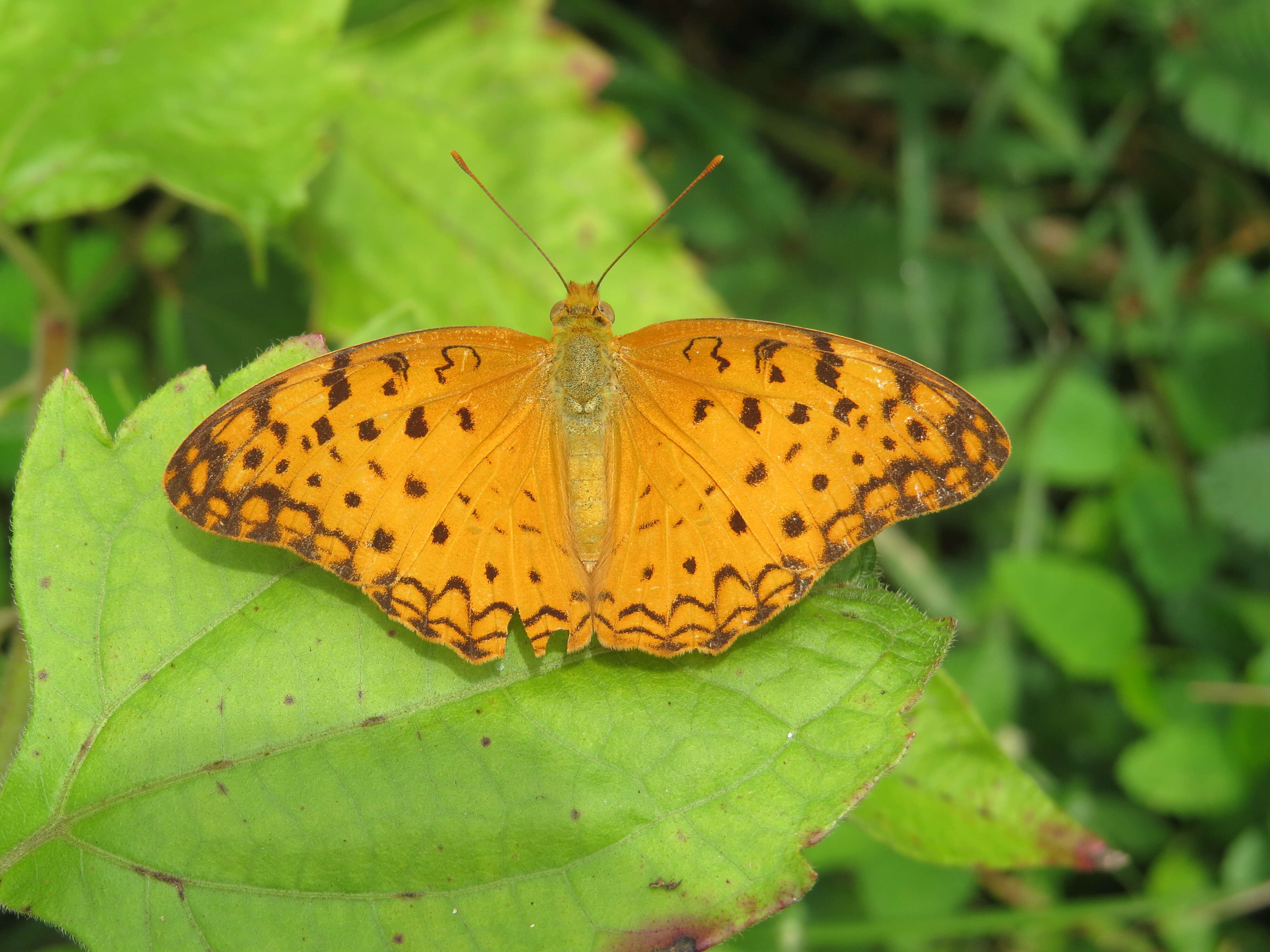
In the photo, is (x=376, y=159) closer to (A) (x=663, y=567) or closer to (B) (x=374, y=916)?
(A) (x=663, y=567)

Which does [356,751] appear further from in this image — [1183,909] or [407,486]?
[1183,909]

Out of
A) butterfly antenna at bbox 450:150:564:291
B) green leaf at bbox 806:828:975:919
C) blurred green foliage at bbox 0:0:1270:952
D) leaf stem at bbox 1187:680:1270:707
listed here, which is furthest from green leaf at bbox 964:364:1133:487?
butterfly antenna at bbox 450:150:564:291

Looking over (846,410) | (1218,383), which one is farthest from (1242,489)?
(846,410)

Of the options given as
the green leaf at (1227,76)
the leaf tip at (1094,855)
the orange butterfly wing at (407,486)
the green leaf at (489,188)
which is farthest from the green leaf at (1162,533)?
the orange butterfly wing at (407,486)

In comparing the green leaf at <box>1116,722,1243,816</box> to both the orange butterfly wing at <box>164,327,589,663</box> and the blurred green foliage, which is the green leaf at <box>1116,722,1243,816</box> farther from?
the orange butterfly wing at <box>164,327,589,663</box>

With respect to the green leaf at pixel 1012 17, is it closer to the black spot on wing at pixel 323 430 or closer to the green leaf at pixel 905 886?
the black spot on wing at pixel 323 430

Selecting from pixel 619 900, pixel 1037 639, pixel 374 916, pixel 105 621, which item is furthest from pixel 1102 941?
pixel 105 621
